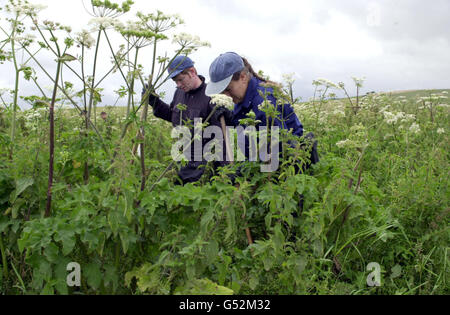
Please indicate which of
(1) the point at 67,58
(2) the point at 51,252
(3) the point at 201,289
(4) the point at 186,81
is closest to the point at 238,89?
(4) the point at 186,81

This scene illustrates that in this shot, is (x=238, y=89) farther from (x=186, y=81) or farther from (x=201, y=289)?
(x=201, y=289)

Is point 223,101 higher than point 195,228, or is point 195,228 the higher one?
point 223,101

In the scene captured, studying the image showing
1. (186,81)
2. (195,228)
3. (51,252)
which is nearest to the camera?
(51,252)

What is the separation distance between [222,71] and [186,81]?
1241mm

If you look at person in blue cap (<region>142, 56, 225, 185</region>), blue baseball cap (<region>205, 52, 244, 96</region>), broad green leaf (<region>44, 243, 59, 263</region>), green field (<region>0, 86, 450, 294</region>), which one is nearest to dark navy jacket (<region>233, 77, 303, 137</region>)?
blue baseball cap (<region>205, 52, 244, 96</region>)

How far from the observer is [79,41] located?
2.76m

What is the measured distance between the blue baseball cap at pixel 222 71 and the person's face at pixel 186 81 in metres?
1.07

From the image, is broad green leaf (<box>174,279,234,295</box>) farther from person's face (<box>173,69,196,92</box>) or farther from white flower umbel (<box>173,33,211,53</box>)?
person's face (<box>173,69,196,92</box>)

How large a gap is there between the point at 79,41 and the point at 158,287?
1.85 meters

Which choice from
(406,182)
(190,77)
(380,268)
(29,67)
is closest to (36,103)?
(29,67)

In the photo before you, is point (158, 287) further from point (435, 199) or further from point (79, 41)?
point (435, 199)

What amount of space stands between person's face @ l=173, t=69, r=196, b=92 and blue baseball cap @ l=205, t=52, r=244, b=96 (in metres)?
1.07

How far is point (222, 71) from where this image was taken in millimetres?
3807

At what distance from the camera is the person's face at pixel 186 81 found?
4.88m
